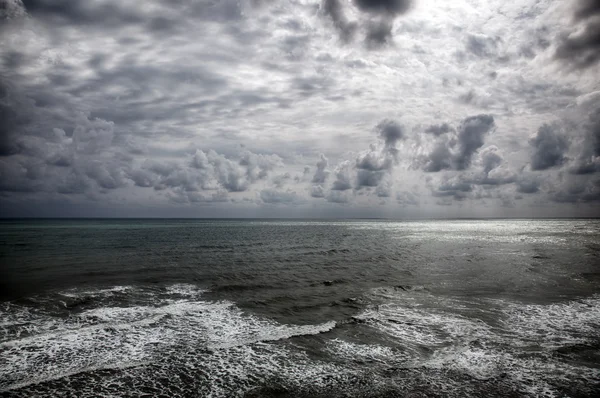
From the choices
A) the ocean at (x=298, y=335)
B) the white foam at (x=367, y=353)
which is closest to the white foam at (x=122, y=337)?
the ocean at (x=298, y=335)

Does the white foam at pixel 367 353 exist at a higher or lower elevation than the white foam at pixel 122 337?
higher

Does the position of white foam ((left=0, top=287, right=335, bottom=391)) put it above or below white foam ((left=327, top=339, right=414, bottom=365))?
below

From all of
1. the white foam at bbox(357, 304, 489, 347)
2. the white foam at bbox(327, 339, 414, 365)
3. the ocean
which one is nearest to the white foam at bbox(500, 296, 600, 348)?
the ocean

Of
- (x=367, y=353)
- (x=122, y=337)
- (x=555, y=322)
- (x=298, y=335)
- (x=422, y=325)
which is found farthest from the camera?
(x=555, y=322)

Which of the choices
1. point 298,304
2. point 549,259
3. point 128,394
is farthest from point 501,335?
point 549,259

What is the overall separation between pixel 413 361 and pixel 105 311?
51.0 ft

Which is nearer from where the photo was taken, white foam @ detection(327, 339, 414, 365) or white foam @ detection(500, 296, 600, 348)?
white foam @ detection(327, 339, 414, 365)

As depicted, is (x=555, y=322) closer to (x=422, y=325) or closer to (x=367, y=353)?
(x=422, y=325)

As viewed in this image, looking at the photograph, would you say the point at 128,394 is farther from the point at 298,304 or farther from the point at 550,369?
the point at 550,369

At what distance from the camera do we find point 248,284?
964 inches

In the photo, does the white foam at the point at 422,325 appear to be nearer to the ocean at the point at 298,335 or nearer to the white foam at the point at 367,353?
the ocean at the point at 298,335

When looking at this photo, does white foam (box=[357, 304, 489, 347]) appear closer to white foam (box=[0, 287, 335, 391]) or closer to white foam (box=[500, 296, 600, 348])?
white foam (box=[500, 296, 600, 348])

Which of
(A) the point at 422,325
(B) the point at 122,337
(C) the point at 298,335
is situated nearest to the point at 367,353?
(C) the point at 298,335

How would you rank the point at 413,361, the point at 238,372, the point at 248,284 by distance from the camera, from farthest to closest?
the point at 248,284 → the point at 413,361 → the point at 238,372
